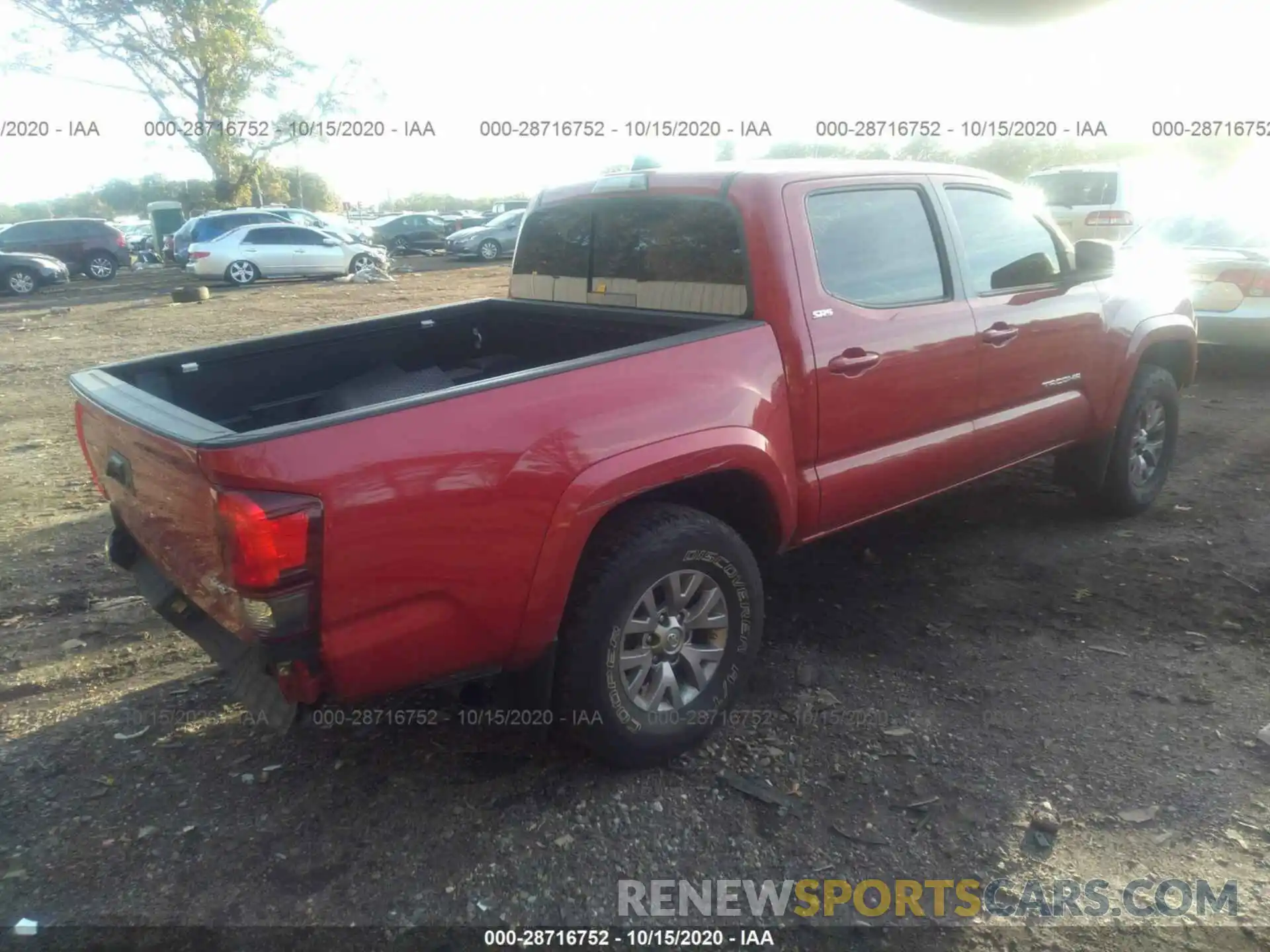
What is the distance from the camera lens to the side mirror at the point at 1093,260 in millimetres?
4367

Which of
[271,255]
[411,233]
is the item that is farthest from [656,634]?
[411,233]

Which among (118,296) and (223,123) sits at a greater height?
(223,123)

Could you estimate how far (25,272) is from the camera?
69.3ft

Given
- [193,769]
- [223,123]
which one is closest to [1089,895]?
[193,769]

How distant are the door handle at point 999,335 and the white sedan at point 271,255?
1942cm

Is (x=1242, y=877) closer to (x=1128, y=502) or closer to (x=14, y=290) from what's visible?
(x=1128, y=502)

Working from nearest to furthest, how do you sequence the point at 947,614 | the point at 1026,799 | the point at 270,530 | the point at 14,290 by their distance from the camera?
the point at 270,530 < the point at 1026,799 < the point at 947,614 < the point at 14,290

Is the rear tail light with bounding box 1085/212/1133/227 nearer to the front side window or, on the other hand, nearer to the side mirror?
the side mirror

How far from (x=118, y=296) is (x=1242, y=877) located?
69.4 feet

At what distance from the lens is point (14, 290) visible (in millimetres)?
21000

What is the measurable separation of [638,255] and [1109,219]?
11.8m

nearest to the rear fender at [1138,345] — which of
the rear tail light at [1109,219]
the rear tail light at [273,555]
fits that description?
the rear tail light at [273,555]

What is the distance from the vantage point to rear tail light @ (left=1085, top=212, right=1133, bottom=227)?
13188mm

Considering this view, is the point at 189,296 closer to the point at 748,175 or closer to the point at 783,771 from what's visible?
the point at 748,175
